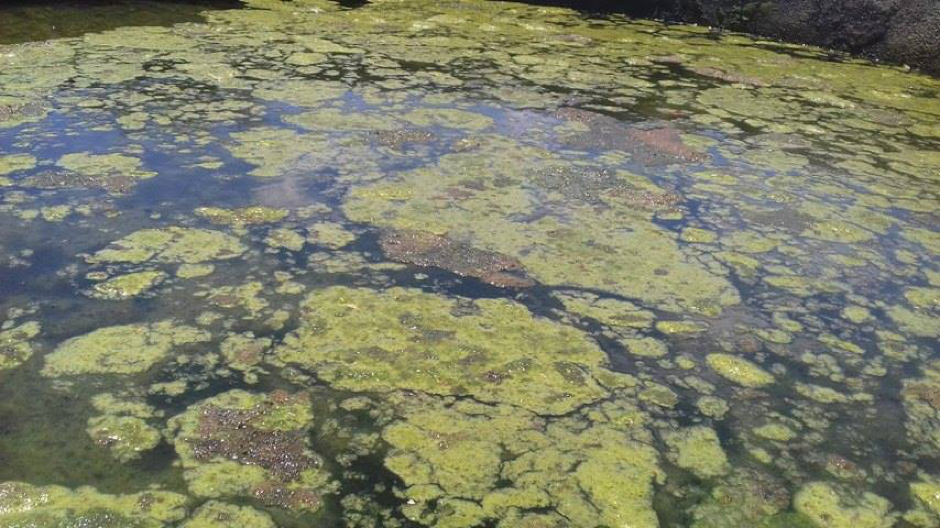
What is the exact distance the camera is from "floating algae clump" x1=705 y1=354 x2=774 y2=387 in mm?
2004

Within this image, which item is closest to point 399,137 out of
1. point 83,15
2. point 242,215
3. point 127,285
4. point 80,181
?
point 242,215

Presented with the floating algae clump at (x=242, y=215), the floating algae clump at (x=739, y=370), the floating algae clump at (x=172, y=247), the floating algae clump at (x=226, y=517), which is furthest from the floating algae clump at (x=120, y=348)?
the floating algae clump at (x=739, y=370)

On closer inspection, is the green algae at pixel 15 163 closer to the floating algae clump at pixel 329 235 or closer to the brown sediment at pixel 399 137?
the floating algae clump at pixel 329 235

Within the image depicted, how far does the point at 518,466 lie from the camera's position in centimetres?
168

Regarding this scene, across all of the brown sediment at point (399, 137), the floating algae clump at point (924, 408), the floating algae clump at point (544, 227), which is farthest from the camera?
the brown sediment at point (399, 137)

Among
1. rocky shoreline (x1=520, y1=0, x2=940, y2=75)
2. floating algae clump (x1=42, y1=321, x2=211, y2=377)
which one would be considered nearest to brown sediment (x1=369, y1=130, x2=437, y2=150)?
floating algae clump (x1=42, y1=321, x2=211, y2=377)

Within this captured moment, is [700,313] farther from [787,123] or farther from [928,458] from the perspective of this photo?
[787,123]

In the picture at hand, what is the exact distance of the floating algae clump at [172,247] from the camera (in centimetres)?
239

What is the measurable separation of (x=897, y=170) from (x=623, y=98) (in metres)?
1.32

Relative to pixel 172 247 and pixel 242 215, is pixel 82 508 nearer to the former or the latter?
pixel 172 247

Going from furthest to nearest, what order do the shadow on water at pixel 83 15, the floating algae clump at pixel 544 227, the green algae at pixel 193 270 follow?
the shadow on water at pixel 83 15
the floating algae clump at pixel 544 227
the green algae at pixel 193 270

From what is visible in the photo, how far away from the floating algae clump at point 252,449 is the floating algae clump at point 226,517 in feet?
0.10

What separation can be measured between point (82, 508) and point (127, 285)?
85cm

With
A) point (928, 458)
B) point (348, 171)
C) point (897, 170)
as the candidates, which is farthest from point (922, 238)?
point (348, 171)
